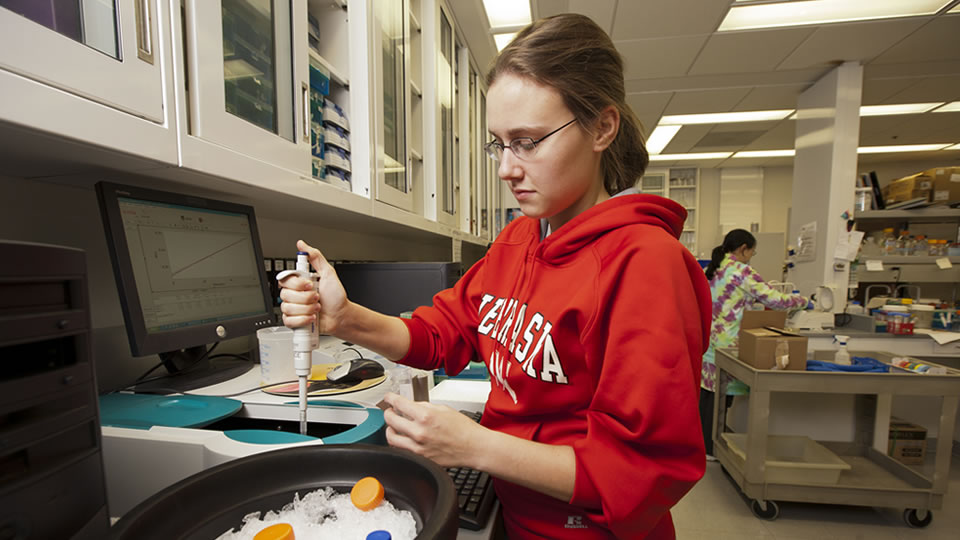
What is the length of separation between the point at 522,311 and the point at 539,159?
252mm

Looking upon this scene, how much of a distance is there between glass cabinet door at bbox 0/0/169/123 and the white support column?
407 cm

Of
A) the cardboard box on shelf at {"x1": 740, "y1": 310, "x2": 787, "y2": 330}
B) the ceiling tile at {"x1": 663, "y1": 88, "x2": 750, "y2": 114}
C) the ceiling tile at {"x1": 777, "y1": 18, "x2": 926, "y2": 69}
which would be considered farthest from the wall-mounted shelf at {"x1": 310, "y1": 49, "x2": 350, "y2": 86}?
the ceiling tile at {"x1": 663, "y1": 88, "x2": 750, "y2": 114}

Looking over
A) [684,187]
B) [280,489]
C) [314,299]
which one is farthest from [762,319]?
[684,187]

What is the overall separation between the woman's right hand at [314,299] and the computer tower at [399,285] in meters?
0.76

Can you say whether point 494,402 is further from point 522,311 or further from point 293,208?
point 293,208

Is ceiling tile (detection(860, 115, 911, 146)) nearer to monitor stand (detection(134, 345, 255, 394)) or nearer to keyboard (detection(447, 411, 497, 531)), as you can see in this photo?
keyboard (detection(447, 411, 497, 531))

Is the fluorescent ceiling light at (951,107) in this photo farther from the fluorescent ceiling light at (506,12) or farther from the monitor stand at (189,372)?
the monitor stand at (189,372)

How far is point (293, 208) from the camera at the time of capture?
3.82ft

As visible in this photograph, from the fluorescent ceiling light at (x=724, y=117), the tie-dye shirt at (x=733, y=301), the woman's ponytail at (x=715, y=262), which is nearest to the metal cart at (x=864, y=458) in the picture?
the tie-dye shirt at (x=733, y=301)

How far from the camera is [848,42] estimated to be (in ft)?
9.18

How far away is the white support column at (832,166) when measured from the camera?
3.17 metres

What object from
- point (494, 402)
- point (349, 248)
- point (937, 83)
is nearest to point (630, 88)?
point (937, 83)

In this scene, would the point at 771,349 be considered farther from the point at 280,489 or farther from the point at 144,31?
the point at 144,31

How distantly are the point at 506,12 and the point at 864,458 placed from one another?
321cm
